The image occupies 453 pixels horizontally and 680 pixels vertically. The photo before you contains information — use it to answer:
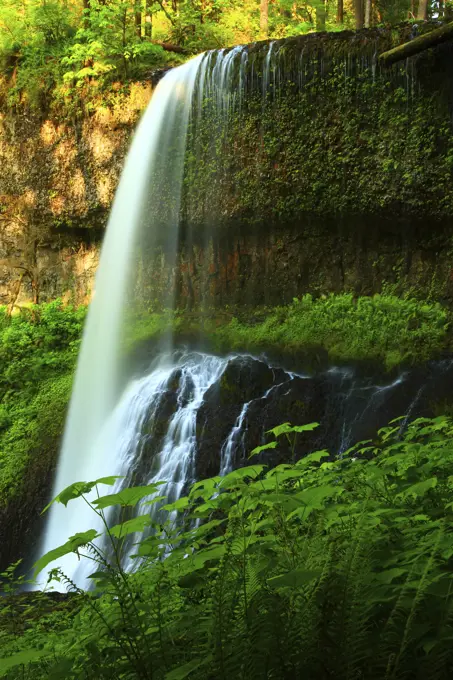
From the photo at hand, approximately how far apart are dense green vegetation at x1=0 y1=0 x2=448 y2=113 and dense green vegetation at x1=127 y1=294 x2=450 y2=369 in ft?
18.0

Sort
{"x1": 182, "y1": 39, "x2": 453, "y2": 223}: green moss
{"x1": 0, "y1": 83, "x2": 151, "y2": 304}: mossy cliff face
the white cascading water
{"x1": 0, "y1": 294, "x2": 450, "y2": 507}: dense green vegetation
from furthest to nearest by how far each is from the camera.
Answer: {"x1": 0, "y1": 83, "x2": 151, "y2": 304}: mossy cliff face
the white cascading water
{"x1": 182, "y1": 39, "x2": 453, "y2": 223}: green moss
{"x1": 0, "y1": 294, "x2": 450, "y2": 507}: dense green vegetation

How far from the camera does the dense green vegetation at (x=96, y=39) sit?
13.9 m

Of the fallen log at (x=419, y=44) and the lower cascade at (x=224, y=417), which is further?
the fallen log at (x=419, y=44)

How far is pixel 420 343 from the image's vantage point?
10.3m

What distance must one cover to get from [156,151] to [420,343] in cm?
671

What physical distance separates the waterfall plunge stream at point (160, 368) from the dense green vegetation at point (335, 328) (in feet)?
2.56

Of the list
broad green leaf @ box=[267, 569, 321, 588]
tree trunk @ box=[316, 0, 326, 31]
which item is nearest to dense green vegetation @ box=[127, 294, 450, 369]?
broad green leaf @ box=[267, 569, 321, 588]

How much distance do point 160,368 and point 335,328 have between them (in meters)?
3.14

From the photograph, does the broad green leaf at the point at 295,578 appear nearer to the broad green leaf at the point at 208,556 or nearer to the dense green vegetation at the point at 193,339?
the broad green leaf at the point at 208,556

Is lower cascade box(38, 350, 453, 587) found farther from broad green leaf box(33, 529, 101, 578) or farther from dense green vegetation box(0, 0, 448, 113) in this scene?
dense green vegetation box(0, 0, 448, 113)

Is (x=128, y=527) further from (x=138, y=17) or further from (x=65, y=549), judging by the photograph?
(x=138, y=17)

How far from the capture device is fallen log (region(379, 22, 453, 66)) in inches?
392

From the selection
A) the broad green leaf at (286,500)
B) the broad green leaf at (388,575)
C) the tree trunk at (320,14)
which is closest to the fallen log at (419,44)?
the tree trunk at (320,14)

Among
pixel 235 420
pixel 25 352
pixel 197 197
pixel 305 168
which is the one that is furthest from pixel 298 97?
pixel 25 352
